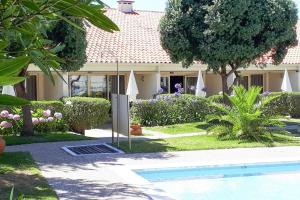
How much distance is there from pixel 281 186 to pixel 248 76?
789 inches

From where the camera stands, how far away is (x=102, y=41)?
26.1 meters

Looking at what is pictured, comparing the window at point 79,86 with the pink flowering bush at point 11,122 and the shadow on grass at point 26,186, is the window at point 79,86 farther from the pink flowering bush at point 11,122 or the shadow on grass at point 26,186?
the shadow on grass at point 26,186

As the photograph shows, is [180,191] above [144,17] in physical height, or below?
below

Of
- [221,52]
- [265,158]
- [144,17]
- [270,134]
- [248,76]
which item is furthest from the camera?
[144,17]

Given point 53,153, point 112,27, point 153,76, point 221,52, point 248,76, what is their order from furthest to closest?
point 248,76
point 153,76
point 221,52
point 53,153
point 112,27

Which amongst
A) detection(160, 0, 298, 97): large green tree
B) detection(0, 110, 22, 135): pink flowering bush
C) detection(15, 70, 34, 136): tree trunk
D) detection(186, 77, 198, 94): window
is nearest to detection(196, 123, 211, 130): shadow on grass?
detection(160, 0, 298, 97): large green tree

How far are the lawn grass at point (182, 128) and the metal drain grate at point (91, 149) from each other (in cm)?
448

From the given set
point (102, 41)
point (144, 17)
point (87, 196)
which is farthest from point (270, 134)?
point (144, 17)

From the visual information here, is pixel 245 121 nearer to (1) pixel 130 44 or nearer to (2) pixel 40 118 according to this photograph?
(2) pixel 40 118

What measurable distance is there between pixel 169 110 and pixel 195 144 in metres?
6.51

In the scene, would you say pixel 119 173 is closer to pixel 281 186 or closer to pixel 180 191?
pixel 180 191

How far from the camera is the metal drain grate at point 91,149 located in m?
12.9

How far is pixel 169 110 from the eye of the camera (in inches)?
808

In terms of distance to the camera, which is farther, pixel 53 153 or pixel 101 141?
pixel 101 141
